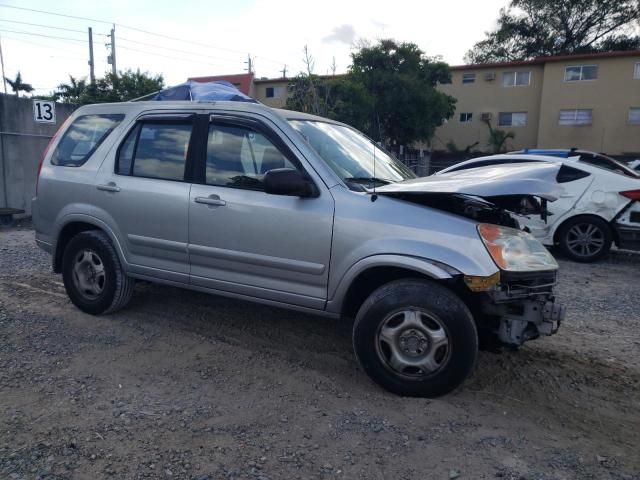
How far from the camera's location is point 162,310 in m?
4.98

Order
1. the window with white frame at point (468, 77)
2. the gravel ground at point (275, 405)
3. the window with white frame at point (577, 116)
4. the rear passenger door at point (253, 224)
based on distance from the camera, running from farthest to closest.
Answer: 1. the window with white frame at point (468, 77)
2. the window with white frame at point (577, 116)
3. the rear passenger door at point (253, 224)
4. the gravel ground at point (275, 405)

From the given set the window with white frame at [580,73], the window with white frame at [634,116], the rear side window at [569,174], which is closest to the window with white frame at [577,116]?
the window with white frame at [580,73]

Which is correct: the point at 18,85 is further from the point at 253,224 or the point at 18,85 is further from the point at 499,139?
the point at 253,224

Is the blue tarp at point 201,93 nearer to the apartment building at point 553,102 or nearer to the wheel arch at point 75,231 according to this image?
the wheel arch at point 75,231

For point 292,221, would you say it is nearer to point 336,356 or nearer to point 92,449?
point 336,356

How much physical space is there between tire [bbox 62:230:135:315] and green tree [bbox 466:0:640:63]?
40937 mm

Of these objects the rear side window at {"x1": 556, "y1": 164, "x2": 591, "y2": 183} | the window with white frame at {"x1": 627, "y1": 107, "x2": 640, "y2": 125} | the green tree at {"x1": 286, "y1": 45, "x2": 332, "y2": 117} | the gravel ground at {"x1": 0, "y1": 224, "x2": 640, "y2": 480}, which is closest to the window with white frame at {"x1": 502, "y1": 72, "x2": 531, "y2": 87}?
the window with white frame at {"x1": 627, "y1": 107, "x2": 640, "y2": 125}

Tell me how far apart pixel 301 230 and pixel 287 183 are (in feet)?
1.16

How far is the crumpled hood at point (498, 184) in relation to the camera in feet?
10.2

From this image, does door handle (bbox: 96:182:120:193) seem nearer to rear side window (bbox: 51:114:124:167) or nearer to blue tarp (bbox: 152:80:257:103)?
rear side window (bbox: 51:114:124:167)

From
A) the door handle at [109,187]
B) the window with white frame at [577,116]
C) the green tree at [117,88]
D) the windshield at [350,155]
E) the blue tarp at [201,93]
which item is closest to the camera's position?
the windshield at [350,155]

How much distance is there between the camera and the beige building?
29219 mm

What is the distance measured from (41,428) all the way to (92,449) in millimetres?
425

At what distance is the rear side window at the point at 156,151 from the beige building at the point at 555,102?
102ft
